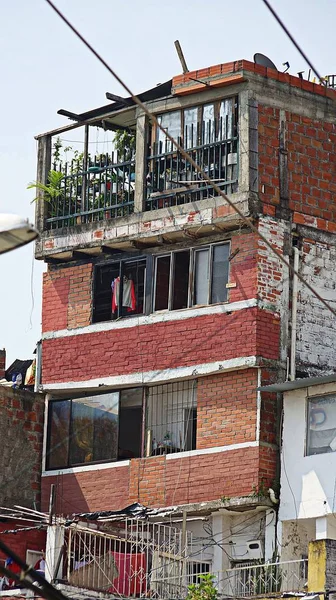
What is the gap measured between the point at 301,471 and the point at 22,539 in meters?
5.04

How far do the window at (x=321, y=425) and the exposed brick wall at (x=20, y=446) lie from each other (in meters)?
5.40

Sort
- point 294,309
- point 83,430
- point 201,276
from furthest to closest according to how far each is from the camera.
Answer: point 83,430 → point 201,276 → point 294,309

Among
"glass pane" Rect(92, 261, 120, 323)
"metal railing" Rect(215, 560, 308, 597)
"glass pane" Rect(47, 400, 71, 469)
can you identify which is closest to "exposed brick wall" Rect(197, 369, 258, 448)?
"metal railing" Rect(215, 560, 308, 597)

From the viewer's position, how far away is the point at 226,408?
78.7 feet

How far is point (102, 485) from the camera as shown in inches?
991

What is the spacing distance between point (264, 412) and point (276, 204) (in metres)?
3.47

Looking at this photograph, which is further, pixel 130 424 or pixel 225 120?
pixel 130 424

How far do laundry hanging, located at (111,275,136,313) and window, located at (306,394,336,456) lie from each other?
12.8ft

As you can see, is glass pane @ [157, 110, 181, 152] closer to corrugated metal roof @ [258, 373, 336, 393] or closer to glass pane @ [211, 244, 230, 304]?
glass pane @ [211, 244, 230, 304]

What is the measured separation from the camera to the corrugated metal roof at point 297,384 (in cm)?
2252

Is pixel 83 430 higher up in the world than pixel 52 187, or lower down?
lower down

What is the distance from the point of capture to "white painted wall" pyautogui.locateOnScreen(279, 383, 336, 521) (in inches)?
891

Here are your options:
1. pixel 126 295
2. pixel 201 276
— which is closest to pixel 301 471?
pixel 201 276

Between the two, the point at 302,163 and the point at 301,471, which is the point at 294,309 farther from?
the point at 301,471
